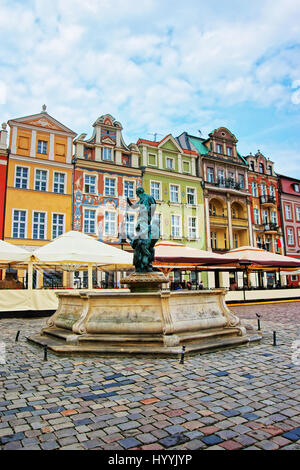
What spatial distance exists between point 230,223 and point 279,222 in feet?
25.6

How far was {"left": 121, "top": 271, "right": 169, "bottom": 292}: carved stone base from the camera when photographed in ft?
21.6

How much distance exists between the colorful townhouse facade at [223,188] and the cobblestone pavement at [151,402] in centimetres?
2468

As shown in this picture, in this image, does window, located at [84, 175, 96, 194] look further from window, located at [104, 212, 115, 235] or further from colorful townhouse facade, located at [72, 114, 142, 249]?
window, located at [104, 212, 115, 235]

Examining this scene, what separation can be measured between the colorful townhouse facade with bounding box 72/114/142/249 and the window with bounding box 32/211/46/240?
2042 millimetres

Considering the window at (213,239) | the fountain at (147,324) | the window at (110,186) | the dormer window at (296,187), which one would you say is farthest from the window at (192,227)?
the fountain at (147,324)

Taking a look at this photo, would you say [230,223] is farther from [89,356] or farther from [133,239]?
[89,356]

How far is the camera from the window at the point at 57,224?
22266 millimetres

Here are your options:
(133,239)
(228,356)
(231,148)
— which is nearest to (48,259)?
(133,239)

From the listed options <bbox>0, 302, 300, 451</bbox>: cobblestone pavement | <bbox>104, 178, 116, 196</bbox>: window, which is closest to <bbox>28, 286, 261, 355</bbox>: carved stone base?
<bbox>0, 302, 300, 451</bbox>: cobblestone pavement

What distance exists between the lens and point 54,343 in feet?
19.5

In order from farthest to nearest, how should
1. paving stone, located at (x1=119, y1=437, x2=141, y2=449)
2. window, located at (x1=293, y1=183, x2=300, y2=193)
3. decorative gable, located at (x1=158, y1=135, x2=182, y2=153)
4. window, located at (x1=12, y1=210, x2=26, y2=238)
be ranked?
window, located at (x1=293, y1=183, x2=300, y2=193) < decorative gable, located at (x1=158, y1=135, x2=182, y2=153) < window, located at (x1=12, y1=210, x2=26, y2=238) < paving stone, located at (x1=119, y1=437, x2=141, y2=449)

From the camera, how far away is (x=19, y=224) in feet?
69.7

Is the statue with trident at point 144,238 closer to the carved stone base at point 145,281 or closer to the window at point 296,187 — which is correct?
the carved stone base at point 145,281
